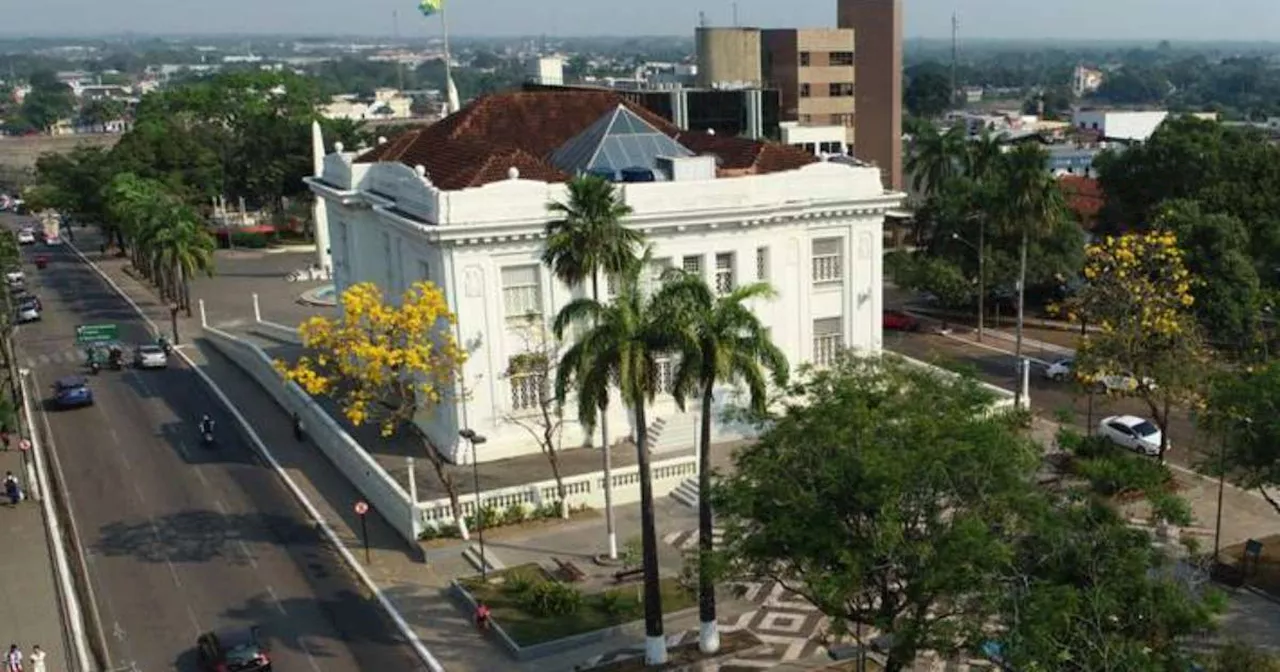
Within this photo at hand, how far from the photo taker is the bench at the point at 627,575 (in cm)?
3489

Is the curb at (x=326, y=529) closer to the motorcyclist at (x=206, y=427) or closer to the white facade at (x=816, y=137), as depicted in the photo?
the motorcyclist at (x=206, y=427)

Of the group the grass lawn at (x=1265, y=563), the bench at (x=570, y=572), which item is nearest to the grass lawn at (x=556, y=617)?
the bench at (x=570, y=572)

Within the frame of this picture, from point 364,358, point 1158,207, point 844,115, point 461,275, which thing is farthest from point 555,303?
point 844,115

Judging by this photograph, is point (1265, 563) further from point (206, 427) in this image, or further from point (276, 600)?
point (206, 427)

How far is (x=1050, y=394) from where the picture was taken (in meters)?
52.7

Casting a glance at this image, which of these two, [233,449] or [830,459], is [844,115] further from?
[830,459]

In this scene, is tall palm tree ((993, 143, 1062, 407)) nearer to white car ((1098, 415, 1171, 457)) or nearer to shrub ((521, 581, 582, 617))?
white car ((1098, 415, 1171, 457))

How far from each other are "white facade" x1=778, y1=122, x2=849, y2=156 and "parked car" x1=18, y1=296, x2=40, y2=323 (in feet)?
195

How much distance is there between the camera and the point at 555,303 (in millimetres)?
45188

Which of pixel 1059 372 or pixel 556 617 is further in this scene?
pixel 1059 372

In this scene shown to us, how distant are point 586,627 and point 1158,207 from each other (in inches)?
1825

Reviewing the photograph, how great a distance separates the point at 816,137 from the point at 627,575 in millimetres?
78490

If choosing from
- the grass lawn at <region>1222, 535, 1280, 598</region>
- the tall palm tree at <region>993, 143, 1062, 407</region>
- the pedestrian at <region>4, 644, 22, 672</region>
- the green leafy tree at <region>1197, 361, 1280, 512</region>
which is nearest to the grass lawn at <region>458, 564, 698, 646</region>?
the pedestrian at <region>4, 644, 22, 672</region>

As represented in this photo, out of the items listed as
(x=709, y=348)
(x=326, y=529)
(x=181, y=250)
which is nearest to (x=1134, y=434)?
(x=709, y=348)
